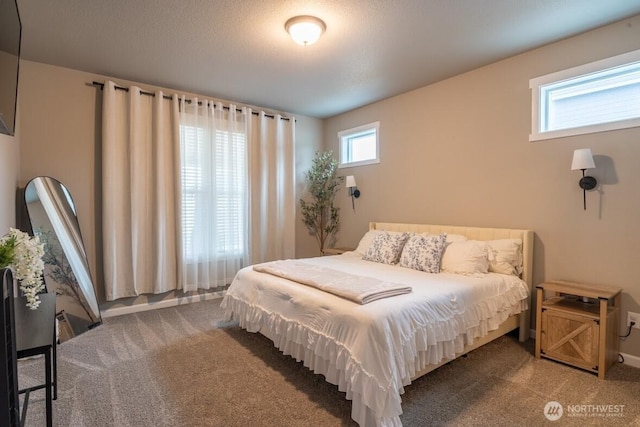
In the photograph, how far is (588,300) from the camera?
275 centimetres

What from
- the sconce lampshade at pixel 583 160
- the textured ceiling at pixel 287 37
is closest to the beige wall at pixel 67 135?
the textured ceiling at pixel 287 37

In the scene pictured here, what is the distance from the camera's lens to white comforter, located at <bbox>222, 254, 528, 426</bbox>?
1.77m

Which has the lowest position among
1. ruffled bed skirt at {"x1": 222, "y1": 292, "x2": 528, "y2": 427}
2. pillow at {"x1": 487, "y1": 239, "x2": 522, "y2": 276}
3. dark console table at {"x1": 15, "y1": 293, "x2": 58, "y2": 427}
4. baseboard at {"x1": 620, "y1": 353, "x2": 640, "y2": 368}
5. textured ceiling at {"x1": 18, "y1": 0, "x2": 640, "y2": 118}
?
baseboard at {"x1": 620, "y1": 353, "x2": 640, "y2": 368}

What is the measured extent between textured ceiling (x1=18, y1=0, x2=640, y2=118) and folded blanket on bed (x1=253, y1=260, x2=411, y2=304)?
80.2 inches

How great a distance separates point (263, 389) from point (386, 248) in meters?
1.91

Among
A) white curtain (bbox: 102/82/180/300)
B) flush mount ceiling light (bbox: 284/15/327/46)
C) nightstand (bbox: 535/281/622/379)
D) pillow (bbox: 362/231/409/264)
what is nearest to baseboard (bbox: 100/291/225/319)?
white curtain (bbox: 102/82/180/300)

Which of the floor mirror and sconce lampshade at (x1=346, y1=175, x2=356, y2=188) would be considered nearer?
the floor mirror

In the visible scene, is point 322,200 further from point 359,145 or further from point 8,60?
point 8,60

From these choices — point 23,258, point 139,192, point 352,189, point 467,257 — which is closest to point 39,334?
point 23,258

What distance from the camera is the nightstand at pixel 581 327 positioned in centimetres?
235

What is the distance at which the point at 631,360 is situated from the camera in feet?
8.35

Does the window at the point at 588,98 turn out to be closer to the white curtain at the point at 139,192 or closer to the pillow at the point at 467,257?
the pillow at the point at 467,257

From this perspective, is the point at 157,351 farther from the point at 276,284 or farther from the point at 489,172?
the point at 489,172

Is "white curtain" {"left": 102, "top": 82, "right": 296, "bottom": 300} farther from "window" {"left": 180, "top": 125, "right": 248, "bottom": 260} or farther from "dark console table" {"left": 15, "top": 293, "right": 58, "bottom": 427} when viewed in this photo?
"dark console table" {"left": 15, "top": 293, "right": 58, "bottom": 427}
